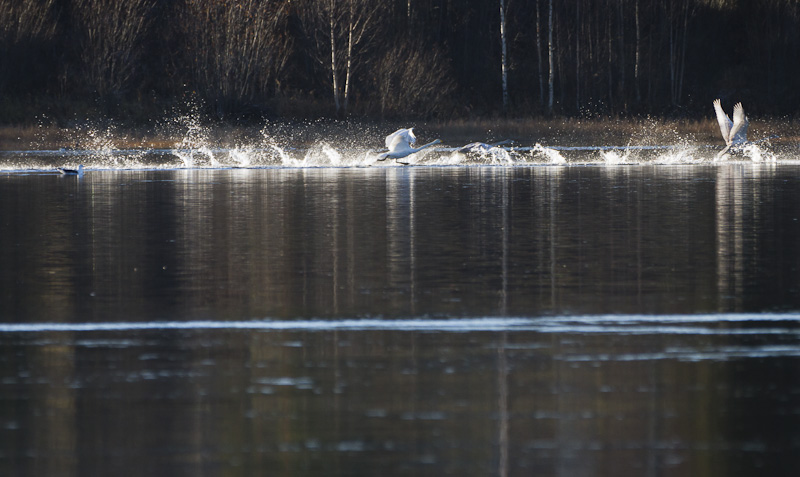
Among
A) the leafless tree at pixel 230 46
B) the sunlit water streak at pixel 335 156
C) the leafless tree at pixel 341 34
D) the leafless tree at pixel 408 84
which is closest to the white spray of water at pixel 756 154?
the sunlit water streak at pixel 335 156

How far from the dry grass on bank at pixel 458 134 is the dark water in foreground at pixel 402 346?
2983 centimetres

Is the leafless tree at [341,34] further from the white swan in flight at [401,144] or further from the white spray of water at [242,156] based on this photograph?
the white swan in flight at [401,144]

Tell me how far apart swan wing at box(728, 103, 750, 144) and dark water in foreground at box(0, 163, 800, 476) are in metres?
18.3

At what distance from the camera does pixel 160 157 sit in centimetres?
4400

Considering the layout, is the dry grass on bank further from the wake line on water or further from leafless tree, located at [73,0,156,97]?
the wake line on water

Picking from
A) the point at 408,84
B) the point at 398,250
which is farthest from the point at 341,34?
the point at 398,250

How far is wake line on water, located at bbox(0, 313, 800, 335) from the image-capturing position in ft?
31.5

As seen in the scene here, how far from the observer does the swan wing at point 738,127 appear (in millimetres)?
36281

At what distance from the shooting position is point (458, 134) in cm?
5034

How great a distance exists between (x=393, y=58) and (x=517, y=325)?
4939cm

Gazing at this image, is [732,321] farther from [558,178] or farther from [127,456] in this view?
[558,178]

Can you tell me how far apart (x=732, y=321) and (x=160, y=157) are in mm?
35743

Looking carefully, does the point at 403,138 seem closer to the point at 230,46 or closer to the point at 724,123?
the point at 724,123

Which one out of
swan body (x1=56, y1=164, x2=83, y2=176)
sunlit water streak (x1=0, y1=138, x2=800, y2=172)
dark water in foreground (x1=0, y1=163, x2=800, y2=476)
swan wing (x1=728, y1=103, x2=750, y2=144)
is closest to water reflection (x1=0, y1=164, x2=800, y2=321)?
dark water in foreground (x1=0, y1=163, x2=800, y2=476)
